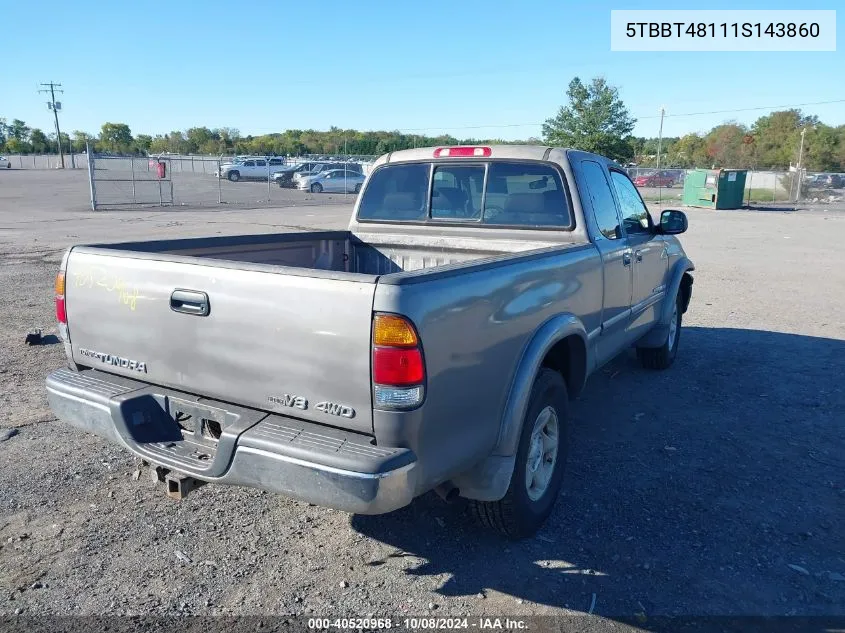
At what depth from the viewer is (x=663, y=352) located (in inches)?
259

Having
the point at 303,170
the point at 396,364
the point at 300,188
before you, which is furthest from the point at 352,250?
the point at 303,170

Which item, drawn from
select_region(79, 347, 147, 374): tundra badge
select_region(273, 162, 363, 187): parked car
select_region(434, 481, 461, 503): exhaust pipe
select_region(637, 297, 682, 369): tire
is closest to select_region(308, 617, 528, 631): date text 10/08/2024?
select_region(434, 481, 461, 503): exhaust pipe

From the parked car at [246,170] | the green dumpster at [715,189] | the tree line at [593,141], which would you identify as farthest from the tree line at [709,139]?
the parked car at [246,170]

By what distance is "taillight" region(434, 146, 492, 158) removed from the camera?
16.0ft

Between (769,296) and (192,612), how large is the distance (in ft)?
33.5

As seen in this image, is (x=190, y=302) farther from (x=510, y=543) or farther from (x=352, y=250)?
(x=352, y=250)

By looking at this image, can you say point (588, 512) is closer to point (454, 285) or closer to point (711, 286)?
point (454, 285)

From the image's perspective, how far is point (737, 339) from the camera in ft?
26.5

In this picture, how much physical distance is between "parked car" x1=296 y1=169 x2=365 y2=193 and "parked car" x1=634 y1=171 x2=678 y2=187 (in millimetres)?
20958

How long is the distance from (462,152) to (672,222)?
1.92 meters

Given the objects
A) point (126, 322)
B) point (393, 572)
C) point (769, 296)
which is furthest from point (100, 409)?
point (769, 296)

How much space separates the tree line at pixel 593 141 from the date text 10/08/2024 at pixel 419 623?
10.5 metres

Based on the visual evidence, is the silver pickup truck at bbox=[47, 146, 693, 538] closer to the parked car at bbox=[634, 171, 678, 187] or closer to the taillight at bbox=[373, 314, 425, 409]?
the taillight at bbox=[373, 314, 425, 409]

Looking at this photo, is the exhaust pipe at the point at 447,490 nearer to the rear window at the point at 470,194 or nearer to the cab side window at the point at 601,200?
the rear window at the point at 470,194
